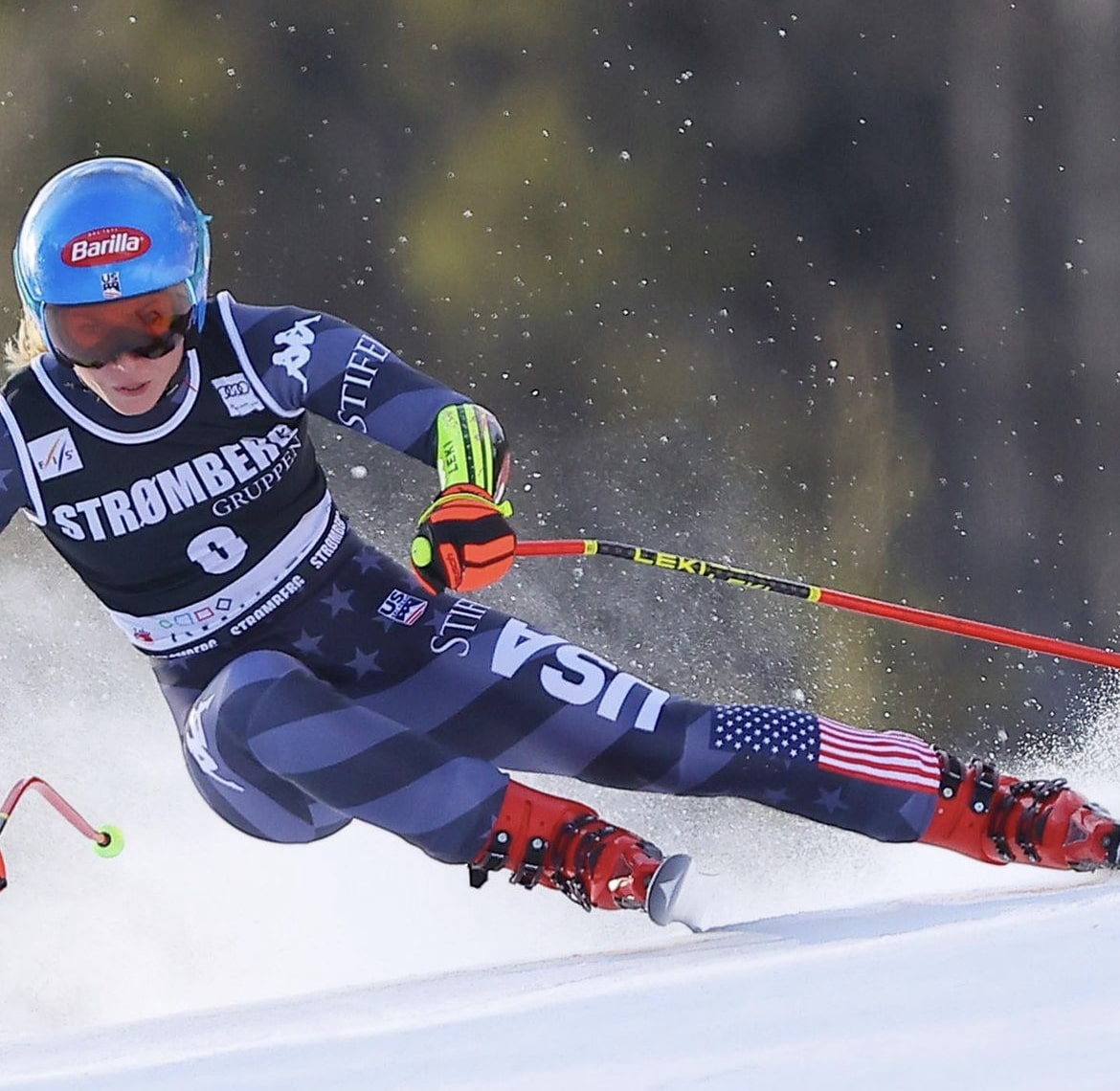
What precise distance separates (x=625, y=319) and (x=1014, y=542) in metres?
1.55

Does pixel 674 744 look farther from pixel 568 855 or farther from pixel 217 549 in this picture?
pixel 217 549

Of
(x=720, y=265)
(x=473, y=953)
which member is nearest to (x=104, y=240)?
(x=473, y=953)

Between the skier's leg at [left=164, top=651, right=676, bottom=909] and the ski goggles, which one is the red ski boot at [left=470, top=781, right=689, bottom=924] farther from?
the ski goggles

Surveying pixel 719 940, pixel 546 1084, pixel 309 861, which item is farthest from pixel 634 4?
pixel 546 1084

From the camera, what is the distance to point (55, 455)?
2080 millimetres

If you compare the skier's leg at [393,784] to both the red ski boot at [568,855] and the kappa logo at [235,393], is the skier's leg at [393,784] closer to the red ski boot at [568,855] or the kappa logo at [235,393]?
the red ski boot at [568,855]

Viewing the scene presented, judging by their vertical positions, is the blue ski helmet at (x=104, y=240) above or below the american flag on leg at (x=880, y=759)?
above

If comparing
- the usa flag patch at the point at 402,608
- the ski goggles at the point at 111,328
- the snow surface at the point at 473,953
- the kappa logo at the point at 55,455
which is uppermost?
the ski goggles at the point at 111,328

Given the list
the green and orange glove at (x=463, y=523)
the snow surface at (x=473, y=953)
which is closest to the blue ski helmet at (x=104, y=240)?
the green and orange glove at (x=463, y=523)

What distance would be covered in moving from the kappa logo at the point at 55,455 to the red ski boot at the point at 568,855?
697mm

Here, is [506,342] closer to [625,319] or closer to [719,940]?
[625,319]

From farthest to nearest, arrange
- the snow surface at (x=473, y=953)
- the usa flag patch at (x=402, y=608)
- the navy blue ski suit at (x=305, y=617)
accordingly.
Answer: the usa flag patch at (x=402, y=608) < the navy blue ski suit at (x=305, y=617) < the snow surface at (x=473, y=953)

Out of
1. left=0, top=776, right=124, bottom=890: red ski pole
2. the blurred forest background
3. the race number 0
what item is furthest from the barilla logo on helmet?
the blurred forest background

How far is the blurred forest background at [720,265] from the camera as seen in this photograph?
16.9 feet
